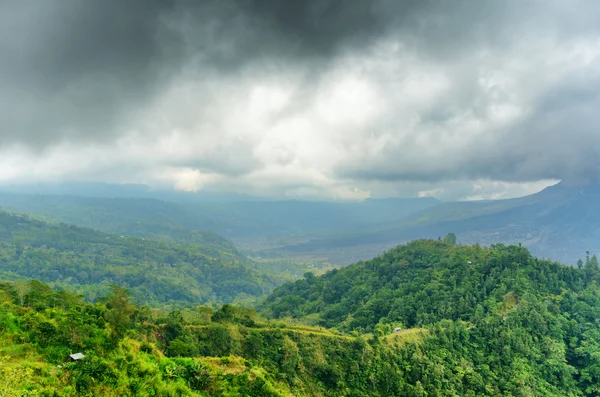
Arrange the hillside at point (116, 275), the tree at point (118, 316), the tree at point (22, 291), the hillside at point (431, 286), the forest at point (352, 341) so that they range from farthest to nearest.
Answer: the hillside at point (116, 275) → the hillside at point (431, 286) → the tree at point (22, 291) → the tree at point (118, 316) → the forest at point (352, 341)

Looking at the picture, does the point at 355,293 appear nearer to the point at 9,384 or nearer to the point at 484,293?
the point at 484,293

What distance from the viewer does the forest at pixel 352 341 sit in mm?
21406

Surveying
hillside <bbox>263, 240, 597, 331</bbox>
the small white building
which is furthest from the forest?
the small white building

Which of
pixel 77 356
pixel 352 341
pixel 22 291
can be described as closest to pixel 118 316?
pixel 77 356

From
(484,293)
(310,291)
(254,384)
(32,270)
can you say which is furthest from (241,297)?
(254,384)

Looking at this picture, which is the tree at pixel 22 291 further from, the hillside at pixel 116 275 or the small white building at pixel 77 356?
the hillside at pixel 116 275

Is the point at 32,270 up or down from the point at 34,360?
down

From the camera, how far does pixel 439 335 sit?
47.7 m

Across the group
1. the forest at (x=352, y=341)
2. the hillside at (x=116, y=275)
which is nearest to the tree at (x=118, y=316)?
the forest at (x=352, y=341)

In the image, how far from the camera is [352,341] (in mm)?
42375

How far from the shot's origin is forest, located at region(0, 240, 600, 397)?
21.4 metres

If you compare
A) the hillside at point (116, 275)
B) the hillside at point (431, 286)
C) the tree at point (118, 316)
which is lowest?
the hillside at point (116, 275)

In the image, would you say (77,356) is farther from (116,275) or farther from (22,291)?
(116,275)

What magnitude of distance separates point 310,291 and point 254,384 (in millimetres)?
85685
